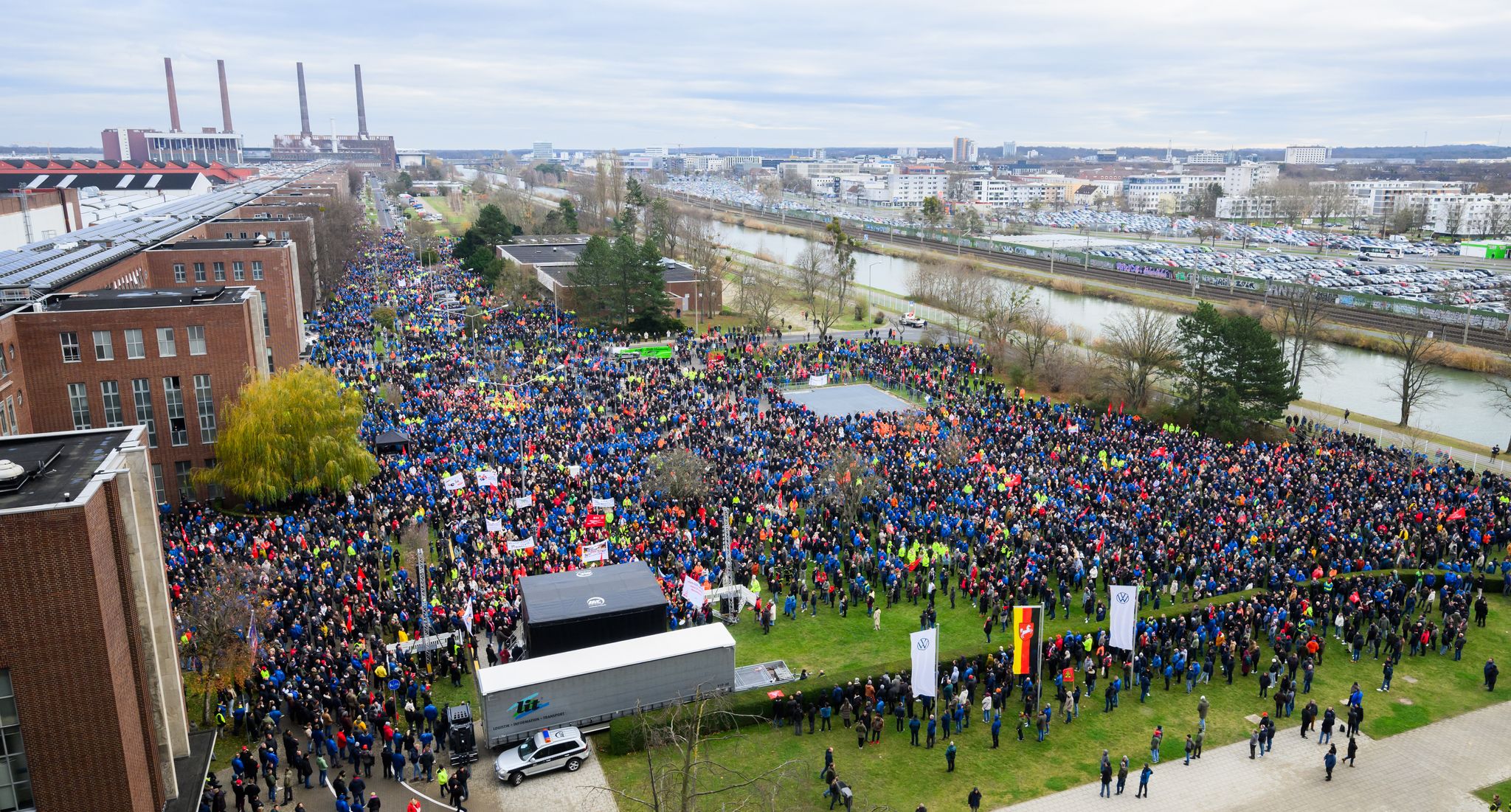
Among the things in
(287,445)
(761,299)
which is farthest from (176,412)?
(761,299)

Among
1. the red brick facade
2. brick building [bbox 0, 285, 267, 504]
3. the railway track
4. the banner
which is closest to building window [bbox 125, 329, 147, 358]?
brick building [bbox 0, 285, 267, 504]

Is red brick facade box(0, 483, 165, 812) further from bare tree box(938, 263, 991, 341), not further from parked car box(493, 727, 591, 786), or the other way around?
bare tree box(938, 263, 991, 341)

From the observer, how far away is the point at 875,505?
29500 mm

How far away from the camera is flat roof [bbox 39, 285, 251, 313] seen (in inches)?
1234

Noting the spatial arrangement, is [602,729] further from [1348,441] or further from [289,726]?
[1348,441]

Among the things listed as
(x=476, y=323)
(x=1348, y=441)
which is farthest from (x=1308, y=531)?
(x=476, y=323)

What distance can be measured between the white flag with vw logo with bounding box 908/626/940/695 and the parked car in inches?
259

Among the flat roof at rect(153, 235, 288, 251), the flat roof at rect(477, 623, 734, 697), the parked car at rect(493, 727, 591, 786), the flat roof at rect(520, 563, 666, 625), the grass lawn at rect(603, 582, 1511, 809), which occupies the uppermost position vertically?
the flat roof at rect(153, 235, 288, 251)

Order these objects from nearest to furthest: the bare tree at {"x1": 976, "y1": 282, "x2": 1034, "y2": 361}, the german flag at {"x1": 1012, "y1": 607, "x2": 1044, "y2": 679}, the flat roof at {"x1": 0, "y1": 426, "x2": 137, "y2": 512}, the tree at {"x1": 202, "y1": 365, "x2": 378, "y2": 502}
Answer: the flat roof at {"x1": 0, "y1": 426, "x2": 137, "y2": 512} < the german flag at {"x1": 1012, "y1": 607, "x2": 1044, "y2": 679} < the tree at {"x1": 202, "y1": 365, "x2": 378, "y2": 502} < the bare tree at {"x1": 976, "y1": 282, "x2": 1034, "y2": 361}

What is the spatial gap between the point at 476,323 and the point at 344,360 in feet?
39.0

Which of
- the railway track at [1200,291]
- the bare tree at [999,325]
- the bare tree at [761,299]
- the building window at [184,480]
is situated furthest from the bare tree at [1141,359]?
the building window at [184,480]

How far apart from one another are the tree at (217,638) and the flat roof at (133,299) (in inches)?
630

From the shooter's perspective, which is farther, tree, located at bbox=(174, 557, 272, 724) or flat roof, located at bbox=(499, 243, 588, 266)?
flat roof, located at bbox=(499, 243, 588, 266)

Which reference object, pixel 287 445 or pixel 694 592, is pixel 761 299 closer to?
pixel 287 445
